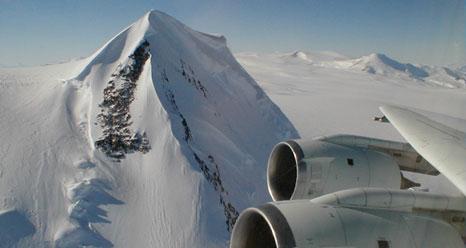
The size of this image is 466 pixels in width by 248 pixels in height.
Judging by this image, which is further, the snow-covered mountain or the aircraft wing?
the snow-covered mountain

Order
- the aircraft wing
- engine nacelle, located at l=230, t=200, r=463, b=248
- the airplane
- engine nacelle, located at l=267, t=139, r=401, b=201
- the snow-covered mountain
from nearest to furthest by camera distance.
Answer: engine nacelle, located at l=230, t=200, r=463, b=248 < the airplane < the aircraft wing < engine nacelle, located at l=267, t=139, r=401, b=201 < the snow-covered mountain

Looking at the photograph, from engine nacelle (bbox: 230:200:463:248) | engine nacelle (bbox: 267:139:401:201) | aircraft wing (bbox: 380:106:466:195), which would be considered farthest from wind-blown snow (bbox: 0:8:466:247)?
engine nacelle (bbox: 230:200:463:248)

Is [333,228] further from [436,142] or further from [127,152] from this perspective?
[127,152]

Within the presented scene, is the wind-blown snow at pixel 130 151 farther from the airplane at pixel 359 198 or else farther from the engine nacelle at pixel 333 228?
the engine nacelle at pixel 333 228

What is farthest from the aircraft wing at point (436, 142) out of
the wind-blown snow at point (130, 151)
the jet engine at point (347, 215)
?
the wind-blown snow at point (130, 151)

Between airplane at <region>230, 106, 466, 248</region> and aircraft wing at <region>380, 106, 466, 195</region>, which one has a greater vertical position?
aircraft wing at <region>380, 106, 466, 195</region>

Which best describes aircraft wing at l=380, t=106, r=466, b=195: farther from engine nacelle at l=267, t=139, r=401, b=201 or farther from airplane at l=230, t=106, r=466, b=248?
engine nacelle at l=267, t=139, r=401, b=201

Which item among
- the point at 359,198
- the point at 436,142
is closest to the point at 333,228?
the point at 359,198
